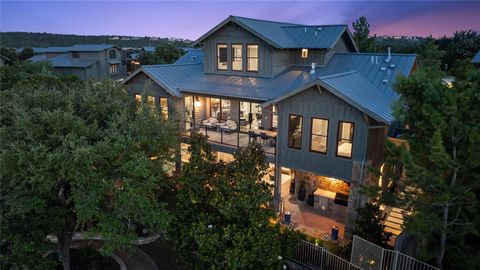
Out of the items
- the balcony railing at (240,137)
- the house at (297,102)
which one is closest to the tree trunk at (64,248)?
the house at (297,102)

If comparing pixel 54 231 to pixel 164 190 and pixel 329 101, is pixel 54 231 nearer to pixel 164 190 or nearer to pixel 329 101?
pixel 164 190

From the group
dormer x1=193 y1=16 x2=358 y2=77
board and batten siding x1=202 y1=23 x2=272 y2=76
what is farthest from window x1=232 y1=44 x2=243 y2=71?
board and batten siding x1=202 y1=23 x2=272 y2=76

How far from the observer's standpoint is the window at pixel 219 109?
21922 millimetres

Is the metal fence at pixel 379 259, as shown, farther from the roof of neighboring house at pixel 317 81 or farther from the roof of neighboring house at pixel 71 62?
the roof of neighboring house at pixel 71 62

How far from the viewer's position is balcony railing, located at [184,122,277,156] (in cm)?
1697

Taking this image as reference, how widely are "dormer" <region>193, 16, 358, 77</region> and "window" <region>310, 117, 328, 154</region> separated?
19.3ft

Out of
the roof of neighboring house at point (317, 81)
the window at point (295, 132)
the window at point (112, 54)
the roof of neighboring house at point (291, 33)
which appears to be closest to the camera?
the roof of neighboring house at point (317, 81)

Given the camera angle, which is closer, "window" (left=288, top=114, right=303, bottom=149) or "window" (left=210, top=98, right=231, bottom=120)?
"window" (left=288, top=114, right=303, bottom=149)

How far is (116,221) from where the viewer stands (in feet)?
34.1

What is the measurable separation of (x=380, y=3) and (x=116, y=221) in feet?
72.5

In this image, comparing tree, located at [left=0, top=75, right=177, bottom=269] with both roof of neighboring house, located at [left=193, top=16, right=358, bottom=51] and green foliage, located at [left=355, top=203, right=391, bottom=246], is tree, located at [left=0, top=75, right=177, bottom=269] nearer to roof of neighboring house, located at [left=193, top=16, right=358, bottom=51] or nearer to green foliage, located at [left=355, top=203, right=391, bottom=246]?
green foliage, located at [left=355, top=203, right=391, bottom=246]

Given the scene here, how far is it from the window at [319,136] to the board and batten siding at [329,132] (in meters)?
0.20

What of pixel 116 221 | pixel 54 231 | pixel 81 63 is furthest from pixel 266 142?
pixel 81 63

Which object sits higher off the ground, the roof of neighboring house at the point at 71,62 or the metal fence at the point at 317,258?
the roof of neighboring house at the point at 71,62
